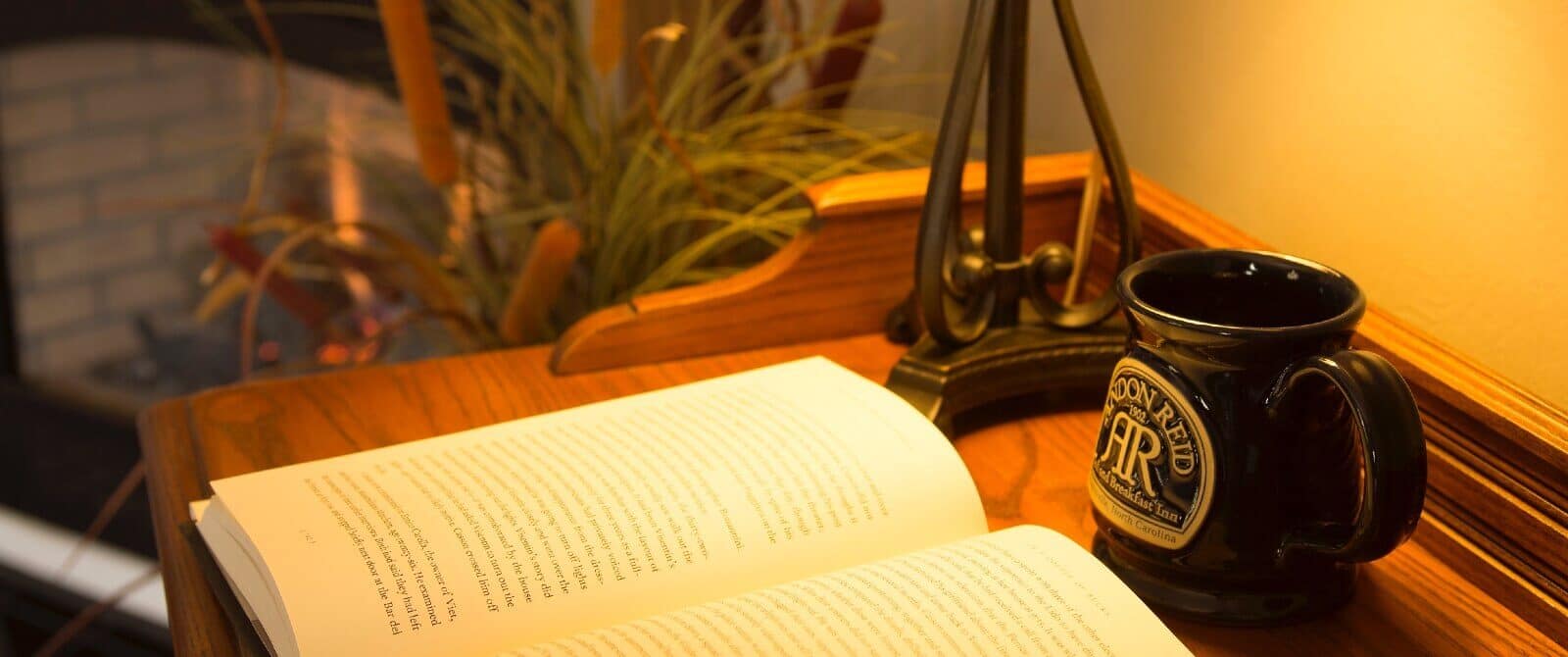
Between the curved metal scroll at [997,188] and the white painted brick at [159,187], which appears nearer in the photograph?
the curved metal scroll at [997,188]

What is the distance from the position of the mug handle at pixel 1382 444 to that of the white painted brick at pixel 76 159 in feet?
6.27

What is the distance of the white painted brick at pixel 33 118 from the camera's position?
1.93 meters

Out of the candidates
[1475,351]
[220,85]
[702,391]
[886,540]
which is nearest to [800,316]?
[702,391]

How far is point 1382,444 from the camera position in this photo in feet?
1.57

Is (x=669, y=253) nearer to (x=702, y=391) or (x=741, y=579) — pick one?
(x=702, y=391)

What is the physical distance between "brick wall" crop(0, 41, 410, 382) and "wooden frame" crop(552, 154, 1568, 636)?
49.8 inches

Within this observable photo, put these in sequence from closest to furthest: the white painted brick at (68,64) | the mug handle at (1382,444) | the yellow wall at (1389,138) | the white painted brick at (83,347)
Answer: the mug handle at (1382,444) → the yellow wall at (1389,138) → the white painted brick at (68,64) → the white painted brick at (83,347)

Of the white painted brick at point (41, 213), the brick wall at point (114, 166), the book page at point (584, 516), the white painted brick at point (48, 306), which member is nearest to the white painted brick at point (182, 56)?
the brick wall at point (114, 166)

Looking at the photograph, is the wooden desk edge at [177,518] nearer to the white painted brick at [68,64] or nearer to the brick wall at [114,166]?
the brick wall at [114,166]

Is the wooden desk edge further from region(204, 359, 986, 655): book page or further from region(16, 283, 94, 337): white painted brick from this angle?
region(16, 283, 94, 337): white painted brick

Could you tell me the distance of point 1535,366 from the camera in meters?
0.66

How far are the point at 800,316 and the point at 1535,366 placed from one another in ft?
1.34

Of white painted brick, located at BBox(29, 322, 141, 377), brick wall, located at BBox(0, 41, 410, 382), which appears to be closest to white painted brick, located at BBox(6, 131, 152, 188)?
brick wall, located at BBox(0, 41, 410, 382)

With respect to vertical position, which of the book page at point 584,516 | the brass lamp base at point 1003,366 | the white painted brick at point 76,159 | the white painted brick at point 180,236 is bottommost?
the brass lamp base at point 1003,366
